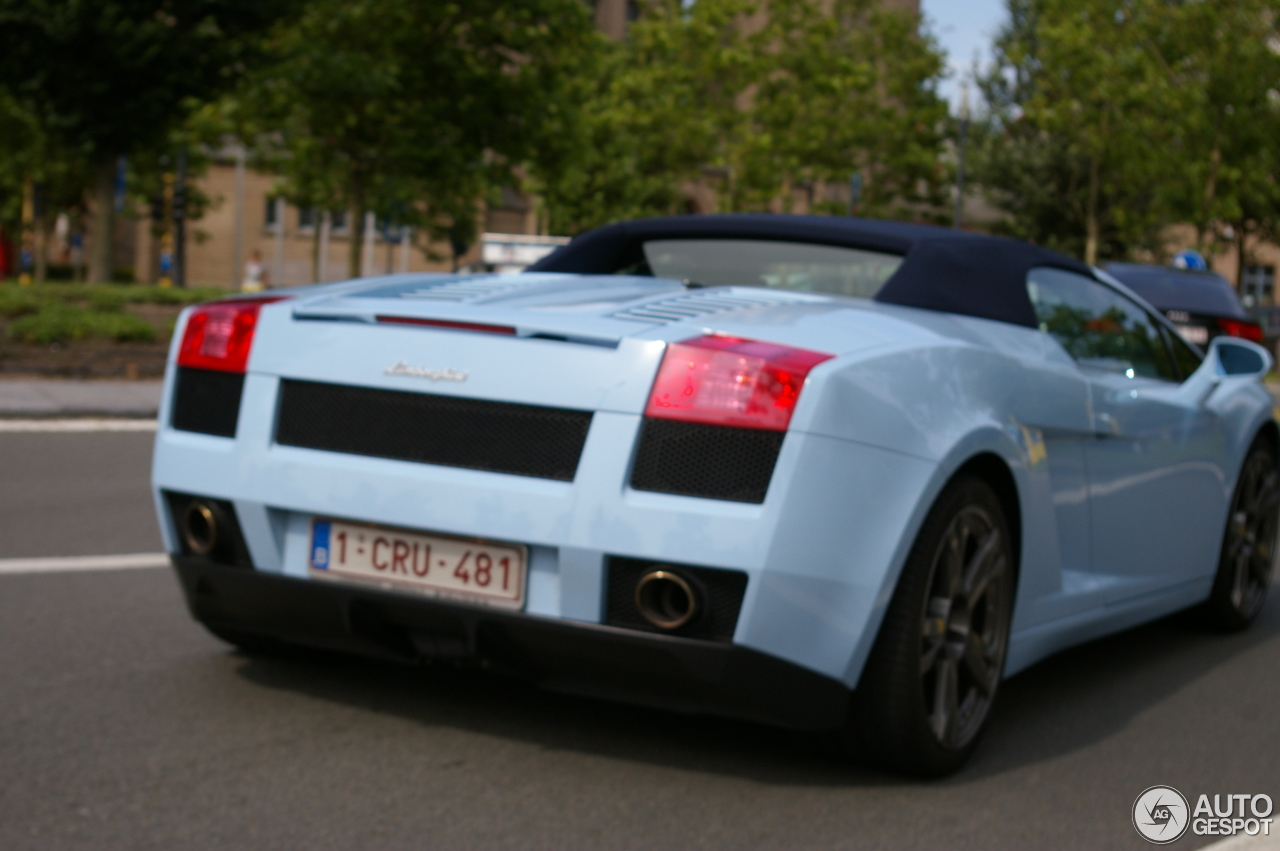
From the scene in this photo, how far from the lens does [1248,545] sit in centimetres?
580

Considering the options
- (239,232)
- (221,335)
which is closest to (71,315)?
(221,335)

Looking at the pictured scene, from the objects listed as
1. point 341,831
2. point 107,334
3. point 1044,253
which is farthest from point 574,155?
point 341,831

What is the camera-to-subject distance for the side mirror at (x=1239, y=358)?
5.58 m

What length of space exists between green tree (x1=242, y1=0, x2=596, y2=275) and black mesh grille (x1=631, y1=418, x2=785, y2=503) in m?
21.0

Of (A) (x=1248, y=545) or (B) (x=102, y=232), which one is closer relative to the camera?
(A) (x=1248, y=545)

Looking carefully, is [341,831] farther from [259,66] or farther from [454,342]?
[259,66]

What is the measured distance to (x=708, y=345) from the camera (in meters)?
3.37

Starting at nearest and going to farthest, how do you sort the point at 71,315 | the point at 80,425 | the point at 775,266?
the point at 775,266, the point at 80,425, the point at 71,315

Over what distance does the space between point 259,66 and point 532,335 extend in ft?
69.7

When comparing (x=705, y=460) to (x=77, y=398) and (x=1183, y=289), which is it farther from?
(x=1183, y=289)

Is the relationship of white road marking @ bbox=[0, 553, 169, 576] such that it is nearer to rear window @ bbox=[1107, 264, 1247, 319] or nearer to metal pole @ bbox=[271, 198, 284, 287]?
rear window @ bbox=[1107, 264, 1247, 319]

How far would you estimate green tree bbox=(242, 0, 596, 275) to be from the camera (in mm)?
24016

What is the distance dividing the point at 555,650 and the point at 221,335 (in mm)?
1168

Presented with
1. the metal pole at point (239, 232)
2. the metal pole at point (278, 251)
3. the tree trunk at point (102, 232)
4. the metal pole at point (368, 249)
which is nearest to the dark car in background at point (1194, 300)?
the tree trunk at point (102, 232)
